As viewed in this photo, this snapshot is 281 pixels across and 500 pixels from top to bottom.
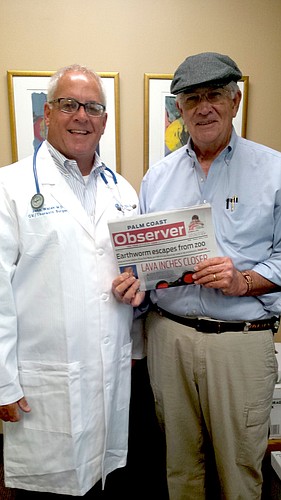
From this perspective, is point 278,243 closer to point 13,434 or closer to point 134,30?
point 13,434

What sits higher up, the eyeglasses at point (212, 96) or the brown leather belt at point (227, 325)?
the eyeglasses at point (212, 96)

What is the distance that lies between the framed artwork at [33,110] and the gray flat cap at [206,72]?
73 cm

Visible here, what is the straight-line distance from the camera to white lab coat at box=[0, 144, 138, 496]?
4.06ft

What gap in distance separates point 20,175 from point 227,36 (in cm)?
144

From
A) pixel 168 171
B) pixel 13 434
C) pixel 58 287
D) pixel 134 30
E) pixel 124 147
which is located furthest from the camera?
pixel 124 147

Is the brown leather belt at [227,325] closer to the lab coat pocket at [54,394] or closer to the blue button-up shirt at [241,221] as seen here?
the blue button-up shirt at [241,221]

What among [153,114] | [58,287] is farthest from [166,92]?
[58,287]

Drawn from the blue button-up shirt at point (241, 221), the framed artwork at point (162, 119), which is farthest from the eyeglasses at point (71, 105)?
the framed artwork at point (162, 119)

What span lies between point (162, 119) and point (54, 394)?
147cm

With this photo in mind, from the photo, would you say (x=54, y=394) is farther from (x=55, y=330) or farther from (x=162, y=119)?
(x=162, y=119)

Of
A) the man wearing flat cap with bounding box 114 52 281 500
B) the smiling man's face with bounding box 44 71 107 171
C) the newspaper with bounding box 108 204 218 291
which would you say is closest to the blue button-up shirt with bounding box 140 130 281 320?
the man wearing flat cap with bounding box 114 52 281 500

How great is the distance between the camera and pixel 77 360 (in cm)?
129

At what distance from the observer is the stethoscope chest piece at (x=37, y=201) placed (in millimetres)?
1231

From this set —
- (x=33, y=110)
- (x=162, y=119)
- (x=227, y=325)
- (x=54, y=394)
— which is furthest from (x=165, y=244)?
(x=33, y=110)
